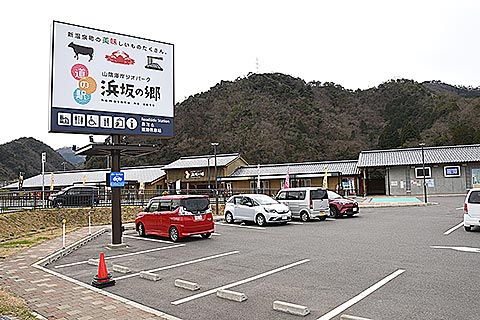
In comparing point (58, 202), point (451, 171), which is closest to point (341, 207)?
point (58, 202)

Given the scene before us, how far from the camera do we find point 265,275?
828 cm

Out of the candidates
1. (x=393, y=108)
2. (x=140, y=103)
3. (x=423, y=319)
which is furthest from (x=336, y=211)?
(x=393, y=108)

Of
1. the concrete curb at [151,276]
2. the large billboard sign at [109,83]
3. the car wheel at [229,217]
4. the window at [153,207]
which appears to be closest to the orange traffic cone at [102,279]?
the concrete curb at [151,276]

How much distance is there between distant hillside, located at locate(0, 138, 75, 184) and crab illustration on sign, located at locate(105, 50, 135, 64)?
218ft

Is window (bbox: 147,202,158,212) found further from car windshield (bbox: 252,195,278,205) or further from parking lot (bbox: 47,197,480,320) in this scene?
car windshield (bbox: 252,195,278,205)

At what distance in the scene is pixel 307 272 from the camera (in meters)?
8.41

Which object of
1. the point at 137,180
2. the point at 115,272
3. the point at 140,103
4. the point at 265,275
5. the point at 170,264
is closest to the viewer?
the point at 265,275

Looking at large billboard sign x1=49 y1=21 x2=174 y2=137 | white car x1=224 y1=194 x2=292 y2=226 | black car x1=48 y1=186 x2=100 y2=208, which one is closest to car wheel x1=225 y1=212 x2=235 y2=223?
white car x1=224 y1=194 x2=292 y2=226

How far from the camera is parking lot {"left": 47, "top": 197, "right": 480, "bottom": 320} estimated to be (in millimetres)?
6051

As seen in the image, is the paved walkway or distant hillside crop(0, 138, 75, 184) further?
distant hillside crop(0, 138, 75, 184)

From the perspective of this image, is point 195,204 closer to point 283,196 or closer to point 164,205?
point 164,205

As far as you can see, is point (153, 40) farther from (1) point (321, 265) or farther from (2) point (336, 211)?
(2) point (336, 211)

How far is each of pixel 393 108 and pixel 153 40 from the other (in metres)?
70.7

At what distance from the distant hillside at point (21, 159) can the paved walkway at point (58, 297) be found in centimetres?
6927
